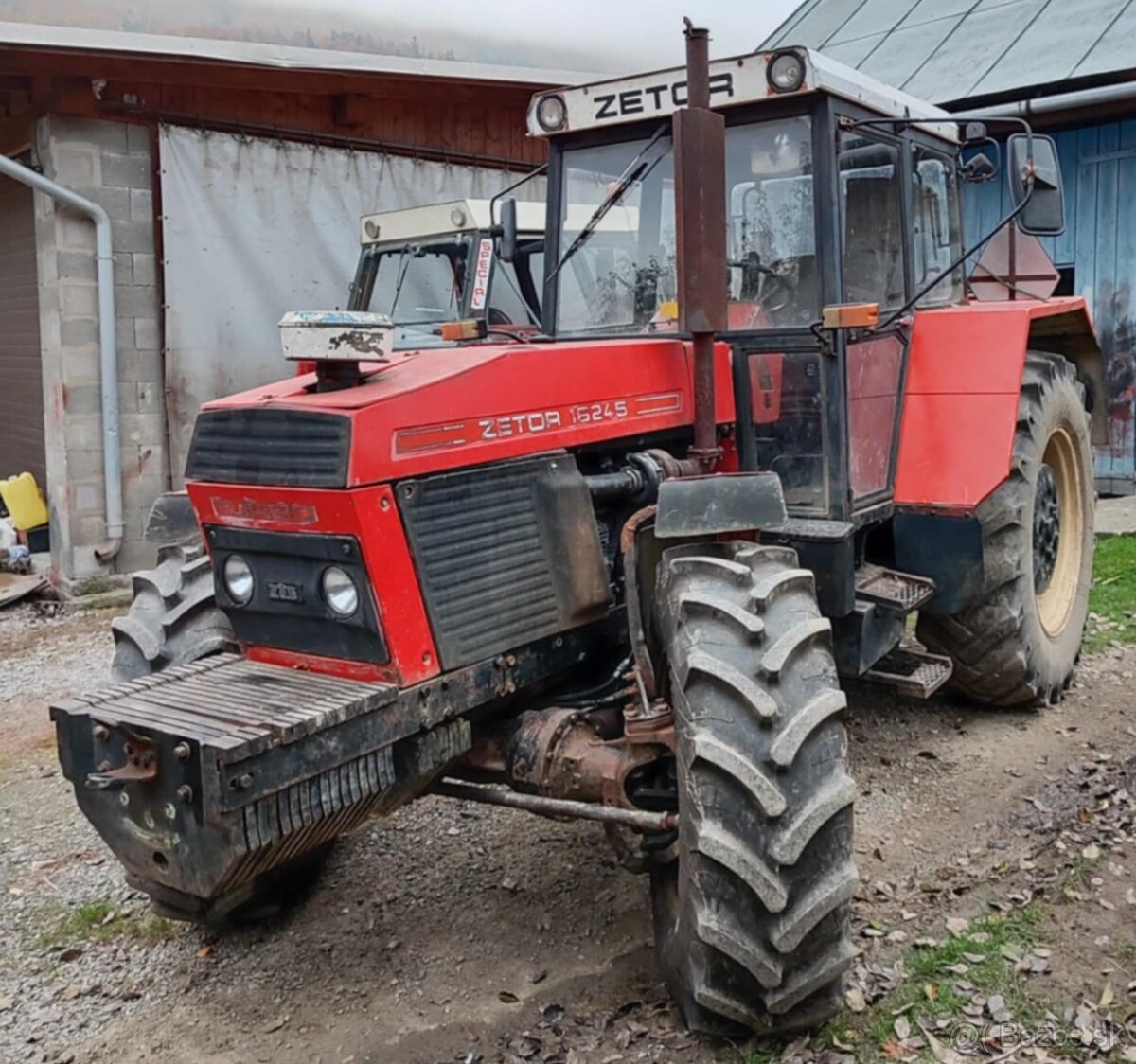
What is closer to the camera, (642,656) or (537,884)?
(642,656)

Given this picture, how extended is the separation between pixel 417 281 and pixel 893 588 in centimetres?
538

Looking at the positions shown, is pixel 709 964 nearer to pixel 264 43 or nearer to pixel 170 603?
pixel 170 603

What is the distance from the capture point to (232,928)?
3.58 m

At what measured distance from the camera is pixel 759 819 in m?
2.68

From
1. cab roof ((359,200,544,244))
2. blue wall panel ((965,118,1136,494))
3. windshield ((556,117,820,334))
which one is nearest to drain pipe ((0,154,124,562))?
cab roof ((359,200,544,244))

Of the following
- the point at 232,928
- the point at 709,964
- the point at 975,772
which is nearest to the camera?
the point at 709,964

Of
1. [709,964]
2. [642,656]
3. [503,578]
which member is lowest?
[709,964]

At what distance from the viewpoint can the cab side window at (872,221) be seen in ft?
12.8

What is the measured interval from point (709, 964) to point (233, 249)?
6968mm

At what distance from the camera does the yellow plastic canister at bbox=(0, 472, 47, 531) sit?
8.64 metres

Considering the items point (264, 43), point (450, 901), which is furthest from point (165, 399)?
point (450, 901)

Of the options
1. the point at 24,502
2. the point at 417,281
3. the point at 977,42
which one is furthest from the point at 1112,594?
the point at 24,502

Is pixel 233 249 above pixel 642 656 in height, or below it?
above

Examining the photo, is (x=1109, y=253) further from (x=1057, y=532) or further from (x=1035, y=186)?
(x=1035, y=186)
